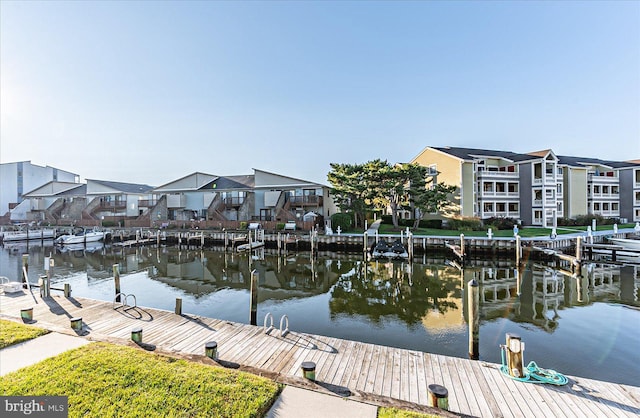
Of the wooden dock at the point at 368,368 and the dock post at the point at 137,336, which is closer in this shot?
the wooden dock at the point at 368,368

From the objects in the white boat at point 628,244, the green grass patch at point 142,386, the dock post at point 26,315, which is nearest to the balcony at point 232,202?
the dock post at point 26,315

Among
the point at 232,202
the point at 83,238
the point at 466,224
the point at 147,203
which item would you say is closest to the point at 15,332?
the point at 232,202

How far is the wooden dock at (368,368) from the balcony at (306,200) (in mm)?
28480

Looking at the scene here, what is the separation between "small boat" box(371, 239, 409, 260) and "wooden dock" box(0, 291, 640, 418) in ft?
60.6

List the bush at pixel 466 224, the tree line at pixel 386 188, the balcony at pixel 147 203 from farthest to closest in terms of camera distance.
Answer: the balcony at pixel 147 203
the tree line at pixel 386 188
the bush at pixel 466 224

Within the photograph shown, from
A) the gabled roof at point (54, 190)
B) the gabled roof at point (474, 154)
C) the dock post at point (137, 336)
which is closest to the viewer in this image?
the dock post at point (137, 336)

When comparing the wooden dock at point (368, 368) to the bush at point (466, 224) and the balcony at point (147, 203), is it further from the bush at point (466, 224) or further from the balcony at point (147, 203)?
the balcony at point (147, 203)

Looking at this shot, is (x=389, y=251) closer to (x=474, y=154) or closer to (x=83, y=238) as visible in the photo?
(x=474, y=154)

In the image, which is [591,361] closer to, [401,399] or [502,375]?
[502,375]

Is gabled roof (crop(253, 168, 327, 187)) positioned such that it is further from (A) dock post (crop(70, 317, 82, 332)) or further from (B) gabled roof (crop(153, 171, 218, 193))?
(A) dock post (crop(70, 317, 82, 332))

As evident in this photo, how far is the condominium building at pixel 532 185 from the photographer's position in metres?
35.0

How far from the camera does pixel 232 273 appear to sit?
21.1 m

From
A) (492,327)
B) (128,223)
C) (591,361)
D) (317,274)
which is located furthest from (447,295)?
(128,223)

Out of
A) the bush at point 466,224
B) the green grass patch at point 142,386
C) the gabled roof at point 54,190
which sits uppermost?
the gabled roof at point 54,190
